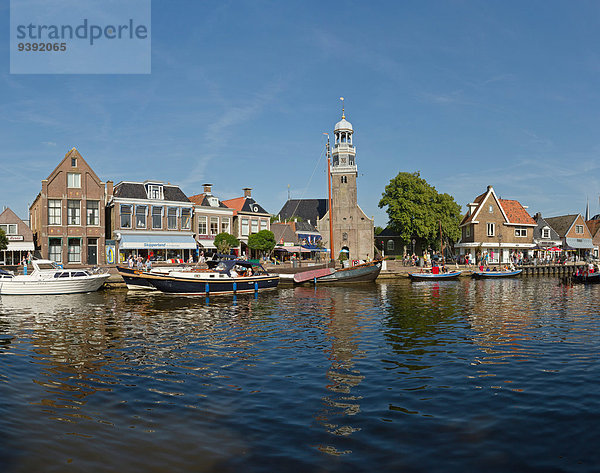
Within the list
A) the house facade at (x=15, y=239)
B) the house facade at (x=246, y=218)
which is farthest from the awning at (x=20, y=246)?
the house facade at (x=246, y=218)

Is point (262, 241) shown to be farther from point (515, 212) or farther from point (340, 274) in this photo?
point (515, 212)

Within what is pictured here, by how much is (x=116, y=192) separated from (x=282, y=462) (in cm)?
5256

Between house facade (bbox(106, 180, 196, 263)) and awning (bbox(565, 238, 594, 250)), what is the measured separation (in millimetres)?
63363

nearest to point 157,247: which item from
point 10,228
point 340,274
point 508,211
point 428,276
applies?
point 10,228

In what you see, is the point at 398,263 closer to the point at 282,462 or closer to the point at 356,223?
the point at 356,223

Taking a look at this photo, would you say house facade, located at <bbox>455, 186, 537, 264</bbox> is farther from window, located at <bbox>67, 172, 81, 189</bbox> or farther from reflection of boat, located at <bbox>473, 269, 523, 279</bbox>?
window, located at <bbox>67, 172, 81, 189</bbox>

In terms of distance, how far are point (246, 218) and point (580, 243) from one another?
5929 cm

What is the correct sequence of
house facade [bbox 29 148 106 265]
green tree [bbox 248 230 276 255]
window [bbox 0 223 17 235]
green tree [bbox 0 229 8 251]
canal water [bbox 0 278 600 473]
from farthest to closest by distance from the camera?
green tree [bbox 248 230 276 255]
window [bbox 0 223 17 235]
house facade [bbox 29 148 106 265]
green tree [bbox 0 229 8 251]
canal water [bbox 0 278 600 473]

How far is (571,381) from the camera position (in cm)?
1170

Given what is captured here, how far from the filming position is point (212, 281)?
33781 mm

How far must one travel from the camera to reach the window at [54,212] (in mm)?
48688

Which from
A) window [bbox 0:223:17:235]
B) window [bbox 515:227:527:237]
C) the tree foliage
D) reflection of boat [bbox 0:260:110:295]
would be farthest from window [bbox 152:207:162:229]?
window [bbox 515:227:527:237]

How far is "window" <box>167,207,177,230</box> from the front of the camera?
185ft

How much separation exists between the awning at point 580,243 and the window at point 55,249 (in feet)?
252
